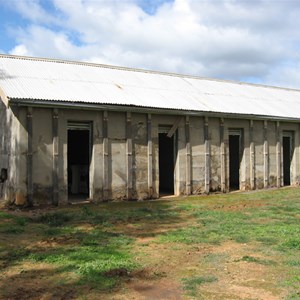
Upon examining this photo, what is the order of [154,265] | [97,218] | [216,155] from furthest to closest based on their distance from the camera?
[216,155] < [97,218] < [154,265]

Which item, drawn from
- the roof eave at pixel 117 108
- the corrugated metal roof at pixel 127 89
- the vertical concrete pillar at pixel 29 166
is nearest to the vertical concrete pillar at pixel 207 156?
the roof eave at pixel 117 108

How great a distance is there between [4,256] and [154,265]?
8.43ft

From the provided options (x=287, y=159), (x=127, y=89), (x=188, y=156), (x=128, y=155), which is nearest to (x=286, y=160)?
(x=287, y=159)

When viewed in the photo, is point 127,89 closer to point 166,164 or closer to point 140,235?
point 166,164

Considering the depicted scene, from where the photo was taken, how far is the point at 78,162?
1881cm

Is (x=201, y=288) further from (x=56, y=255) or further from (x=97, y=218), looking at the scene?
(x=97, y=218)

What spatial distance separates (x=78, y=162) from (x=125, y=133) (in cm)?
529

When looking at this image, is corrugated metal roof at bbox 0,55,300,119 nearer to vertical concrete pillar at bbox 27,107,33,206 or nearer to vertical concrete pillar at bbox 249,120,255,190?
vertical concrete pillar at bbox 27,107,33,206

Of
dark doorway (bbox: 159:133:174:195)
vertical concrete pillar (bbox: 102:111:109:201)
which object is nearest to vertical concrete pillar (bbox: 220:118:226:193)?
dark doorway (bbox: 159:133:174:195)

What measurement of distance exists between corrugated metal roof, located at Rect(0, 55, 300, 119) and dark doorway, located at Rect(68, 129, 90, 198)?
2.23 meters

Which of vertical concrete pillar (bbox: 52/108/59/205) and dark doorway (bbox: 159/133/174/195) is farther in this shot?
dark doorway (bbox: 159/133/174/195)

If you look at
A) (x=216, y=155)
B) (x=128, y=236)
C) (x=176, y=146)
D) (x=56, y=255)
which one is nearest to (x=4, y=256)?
(x=56, y=255)

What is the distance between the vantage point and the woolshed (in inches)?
502

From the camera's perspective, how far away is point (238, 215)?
10945mm
